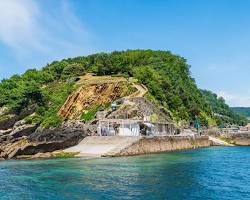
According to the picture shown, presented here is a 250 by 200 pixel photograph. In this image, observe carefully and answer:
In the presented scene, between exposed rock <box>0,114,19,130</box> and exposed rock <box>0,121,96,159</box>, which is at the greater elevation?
exposed rock <box>0,114,19,130</box>

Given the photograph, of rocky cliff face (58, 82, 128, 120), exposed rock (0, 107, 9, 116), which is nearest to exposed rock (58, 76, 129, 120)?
rocky cliff face (58, 82, 128, 120)

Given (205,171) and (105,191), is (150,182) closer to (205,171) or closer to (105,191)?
(105,191)

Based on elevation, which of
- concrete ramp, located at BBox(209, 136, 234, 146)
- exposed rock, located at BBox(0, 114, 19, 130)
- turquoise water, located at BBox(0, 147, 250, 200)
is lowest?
turquoise water, located at BBox(0, 147, 250, 200)

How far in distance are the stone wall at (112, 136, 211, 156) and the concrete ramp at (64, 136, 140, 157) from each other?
996 millimetres

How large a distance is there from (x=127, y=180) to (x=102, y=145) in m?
32.7

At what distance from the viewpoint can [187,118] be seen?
126875 mm

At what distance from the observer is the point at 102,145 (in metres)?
A: 76.4

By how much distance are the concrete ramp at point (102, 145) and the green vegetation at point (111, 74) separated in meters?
16.8

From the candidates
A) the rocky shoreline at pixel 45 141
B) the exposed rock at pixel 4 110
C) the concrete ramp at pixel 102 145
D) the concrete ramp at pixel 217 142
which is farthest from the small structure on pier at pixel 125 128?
the exposed rock at pixel 4 110

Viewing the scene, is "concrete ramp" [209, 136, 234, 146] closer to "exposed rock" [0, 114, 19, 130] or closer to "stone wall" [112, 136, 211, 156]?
"stone wall" [112, 136, 211, 156]

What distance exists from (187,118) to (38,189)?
9047cm

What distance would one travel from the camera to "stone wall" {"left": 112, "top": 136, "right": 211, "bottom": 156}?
73975 millimetres

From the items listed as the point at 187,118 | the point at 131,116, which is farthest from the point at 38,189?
the point at 187,118

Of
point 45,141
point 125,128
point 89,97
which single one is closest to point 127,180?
point 45,141
